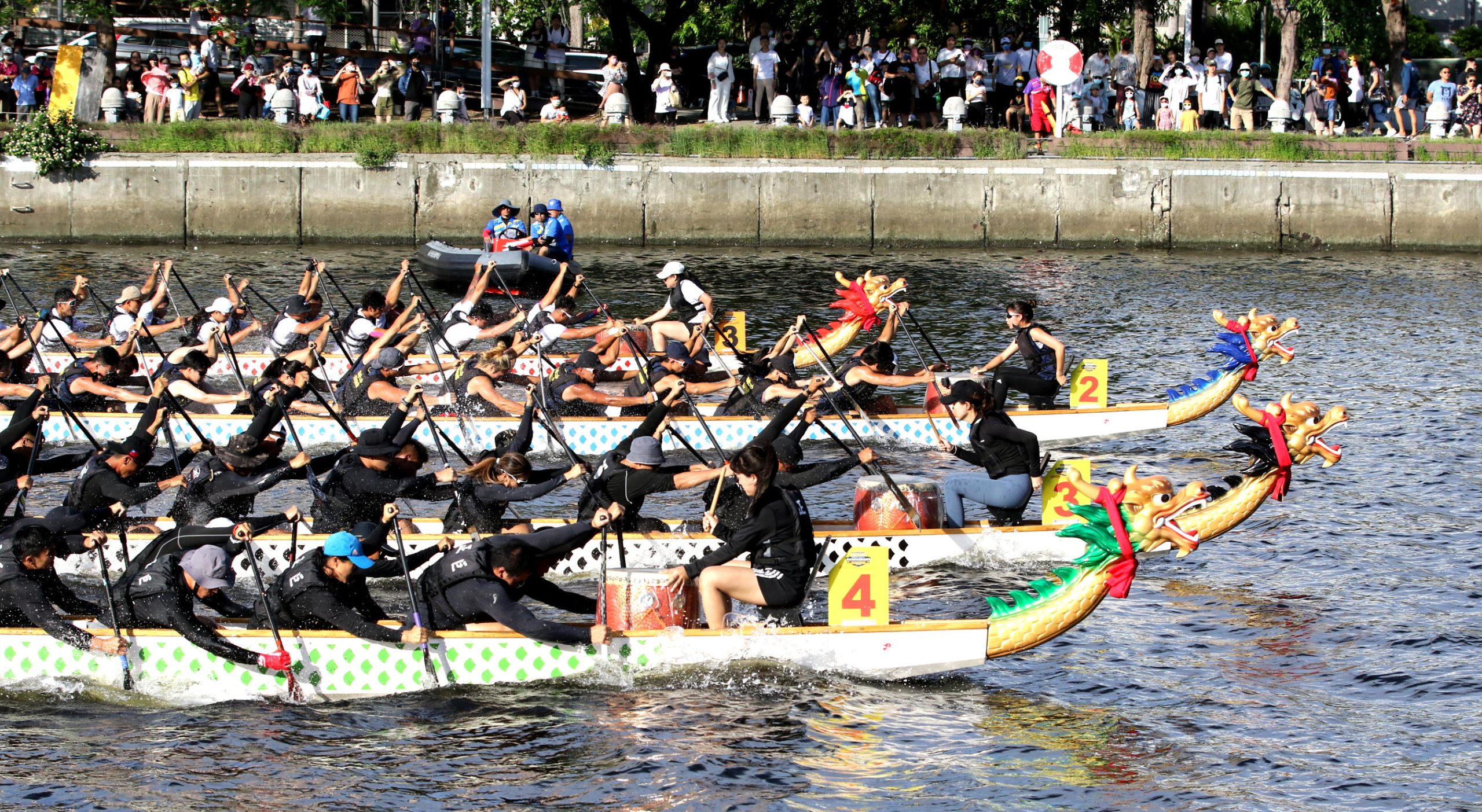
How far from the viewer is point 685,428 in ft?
59.2

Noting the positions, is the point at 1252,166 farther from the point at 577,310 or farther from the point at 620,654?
the point at 620,654

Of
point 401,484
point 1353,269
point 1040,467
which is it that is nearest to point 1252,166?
point 1353,269

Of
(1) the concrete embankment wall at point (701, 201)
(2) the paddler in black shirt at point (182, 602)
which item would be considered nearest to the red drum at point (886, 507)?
(2) the paddler in black shirt at point (182, 602)

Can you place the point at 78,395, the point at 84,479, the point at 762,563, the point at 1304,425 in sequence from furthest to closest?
the point at 78,395
the point at 84,479
the point at 1304,425
the point at 762,563

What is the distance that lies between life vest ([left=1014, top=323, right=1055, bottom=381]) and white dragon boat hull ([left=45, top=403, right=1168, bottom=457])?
44 cm

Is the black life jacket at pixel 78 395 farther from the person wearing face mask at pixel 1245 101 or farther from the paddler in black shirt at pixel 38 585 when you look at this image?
the person wearing face mask at pixel 1245 101

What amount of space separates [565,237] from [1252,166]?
13745 millimetres

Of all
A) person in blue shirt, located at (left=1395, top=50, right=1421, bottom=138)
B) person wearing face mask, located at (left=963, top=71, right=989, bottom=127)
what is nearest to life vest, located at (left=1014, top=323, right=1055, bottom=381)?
person wearing face mask, located at (left=963, top=71, right=989, bottom=127)

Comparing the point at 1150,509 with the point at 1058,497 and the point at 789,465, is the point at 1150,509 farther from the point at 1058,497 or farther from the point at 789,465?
the point at 789,465

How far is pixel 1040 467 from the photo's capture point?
14.2m

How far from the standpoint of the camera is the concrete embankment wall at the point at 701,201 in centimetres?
3203

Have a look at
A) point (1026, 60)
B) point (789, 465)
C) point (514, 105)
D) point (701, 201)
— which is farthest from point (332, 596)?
point (1026, 60)

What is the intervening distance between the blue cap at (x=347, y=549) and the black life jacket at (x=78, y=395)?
7855mm

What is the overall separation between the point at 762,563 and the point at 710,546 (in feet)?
5.37
